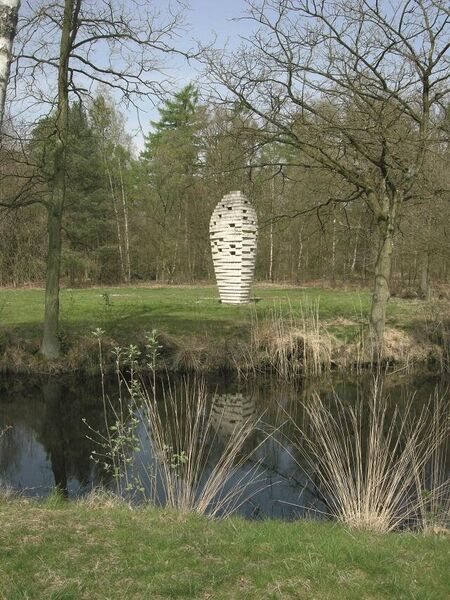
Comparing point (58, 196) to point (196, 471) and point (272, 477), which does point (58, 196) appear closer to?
point (272, 477)

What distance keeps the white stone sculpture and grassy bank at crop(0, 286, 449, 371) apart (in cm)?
89

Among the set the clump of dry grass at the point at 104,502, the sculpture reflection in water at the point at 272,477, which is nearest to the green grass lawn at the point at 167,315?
the sculpture reflection in water at the point at 272,477

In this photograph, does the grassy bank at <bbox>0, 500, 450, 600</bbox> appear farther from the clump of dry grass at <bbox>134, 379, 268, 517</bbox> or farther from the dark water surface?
the dark water surface

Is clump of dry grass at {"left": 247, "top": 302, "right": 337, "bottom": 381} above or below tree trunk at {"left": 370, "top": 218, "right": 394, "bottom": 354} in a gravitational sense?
below

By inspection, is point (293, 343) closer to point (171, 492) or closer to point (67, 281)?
point (171, 492)

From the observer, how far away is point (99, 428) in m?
9.59

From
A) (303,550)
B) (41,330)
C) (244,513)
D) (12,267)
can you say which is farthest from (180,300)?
(303,550)

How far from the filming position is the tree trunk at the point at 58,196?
1083cm

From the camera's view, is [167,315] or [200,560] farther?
[167,315]

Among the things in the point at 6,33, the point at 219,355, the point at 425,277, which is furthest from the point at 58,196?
the point at 425,277

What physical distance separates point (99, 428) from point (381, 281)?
6.80 meters

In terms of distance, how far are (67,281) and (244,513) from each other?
25817 millimetres

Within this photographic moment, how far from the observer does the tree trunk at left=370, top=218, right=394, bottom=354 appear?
41.2 feet

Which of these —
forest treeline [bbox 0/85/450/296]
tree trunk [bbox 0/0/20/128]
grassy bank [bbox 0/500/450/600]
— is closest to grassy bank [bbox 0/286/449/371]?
grassy bank [bbox 0/500/450/600]
